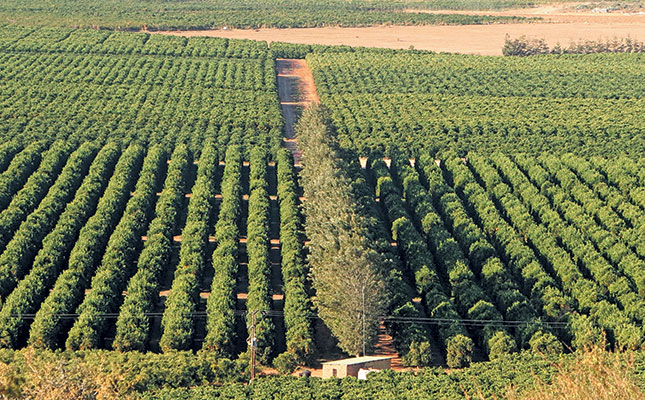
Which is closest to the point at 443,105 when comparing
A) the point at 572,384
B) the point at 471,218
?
the point at 471,218

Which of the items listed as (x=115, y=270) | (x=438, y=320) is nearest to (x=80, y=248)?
(x=115, y=270)

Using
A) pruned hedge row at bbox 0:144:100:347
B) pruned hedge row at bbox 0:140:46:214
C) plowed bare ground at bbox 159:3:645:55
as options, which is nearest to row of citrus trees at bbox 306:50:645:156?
plowed bare ground at bbox 159:3:645:55

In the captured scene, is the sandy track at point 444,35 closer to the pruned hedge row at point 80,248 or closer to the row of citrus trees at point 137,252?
the row of citrus trees at point 137,252

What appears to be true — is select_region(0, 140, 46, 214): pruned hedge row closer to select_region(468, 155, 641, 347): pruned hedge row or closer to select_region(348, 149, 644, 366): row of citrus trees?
select_region(348, 149, 644, 366): row of citrus trees

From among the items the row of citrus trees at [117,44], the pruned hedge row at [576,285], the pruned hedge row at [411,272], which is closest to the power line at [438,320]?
the pruned hedge row at [411,272]

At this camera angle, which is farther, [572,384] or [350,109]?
[350,109]

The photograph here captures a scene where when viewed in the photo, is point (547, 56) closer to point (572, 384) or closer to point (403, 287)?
point (403, 287)

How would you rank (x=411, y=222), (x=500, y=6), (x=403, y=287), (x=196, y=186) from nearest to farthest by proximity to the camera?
(x=403, y=287), (x=411, y=222), (x=196, y=186), (x=500, y=6)
